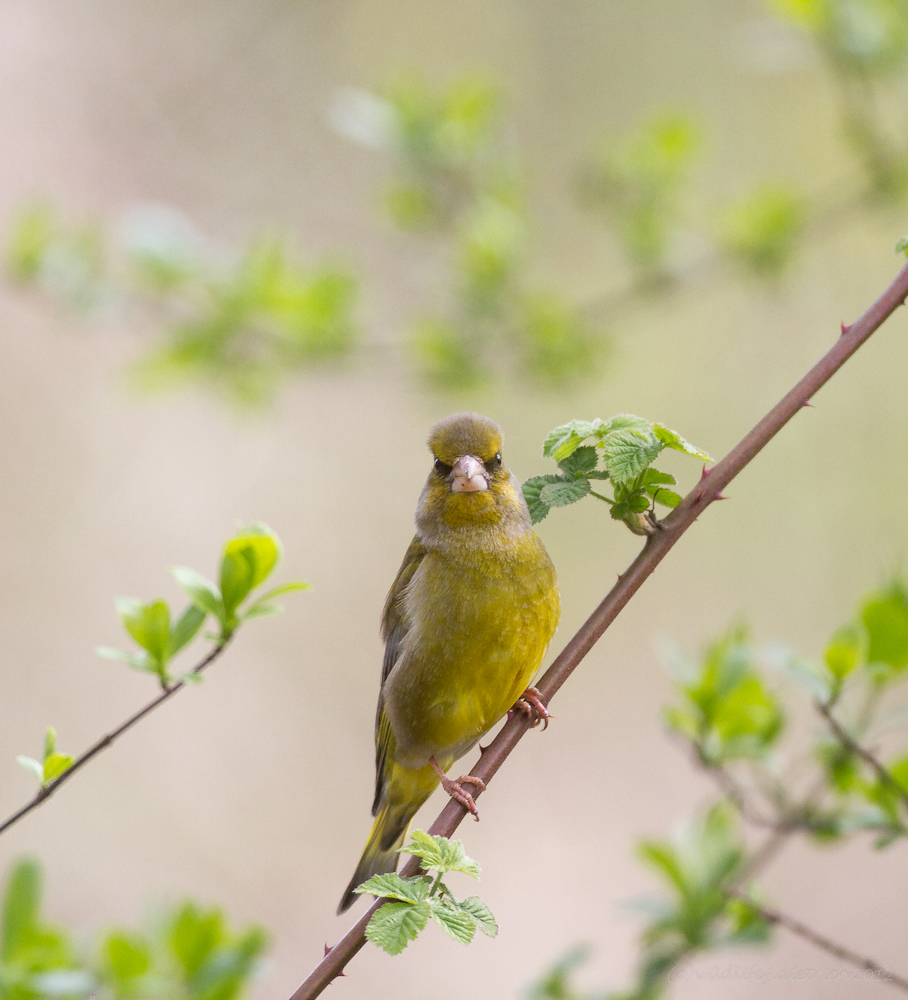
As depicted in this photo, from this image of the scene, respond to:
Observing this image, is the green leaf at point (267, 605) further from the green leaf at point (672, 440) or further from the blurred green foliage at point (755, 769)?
the blurred green foliage at point (755, 769)

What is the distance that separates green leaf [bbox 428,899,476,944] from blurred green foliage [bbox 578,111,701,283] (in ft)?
10.9

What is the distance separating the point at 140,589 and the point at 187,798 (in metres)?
1.53

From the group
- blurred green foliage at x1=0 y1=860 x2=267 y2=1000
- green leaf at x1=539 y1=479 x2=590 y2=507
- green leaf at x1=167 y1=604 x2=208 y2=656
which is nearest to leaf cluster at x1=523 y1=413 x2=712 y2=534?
green leaf at x1=539 y1=479 x2=590 y2=507

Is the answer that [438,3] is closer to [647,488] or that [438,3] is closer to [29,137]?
[29,137]

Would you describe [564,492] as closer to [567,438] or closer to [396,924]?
[567,438]

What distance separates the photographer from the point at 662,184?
14.5 feet

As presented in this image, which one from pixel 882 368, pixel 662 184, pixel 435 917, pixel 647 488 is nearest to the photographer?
pixel 435 917

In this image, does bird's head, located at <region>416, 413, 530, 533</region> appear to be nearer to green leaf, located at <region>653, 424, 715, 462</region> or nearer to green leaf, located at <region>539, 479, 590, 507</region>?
green leaf, located at <region>539, 479, 590, 507</region>

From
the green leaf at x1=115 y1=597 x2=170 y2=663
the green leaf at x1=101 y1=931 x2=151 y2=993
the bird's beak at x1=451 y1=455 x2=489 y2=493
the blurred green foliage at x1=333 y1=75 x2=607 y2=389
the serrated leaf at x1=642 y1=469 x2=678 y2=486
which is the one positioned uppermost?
the blurred green foliage at x1=333 y1=75 x2=607 y2=389

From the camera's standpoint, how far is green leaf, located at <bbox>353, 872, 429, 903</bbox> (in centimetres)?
167

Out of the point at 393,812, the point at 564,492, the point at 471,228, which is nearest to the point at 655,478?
the point at 564,492

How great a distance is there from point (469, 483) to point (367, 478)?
17.3 ft

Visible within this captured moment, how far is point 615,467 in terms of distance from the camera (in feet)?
5.75

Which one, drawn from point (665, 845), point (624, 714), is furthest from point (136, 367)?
point (624, 714)
